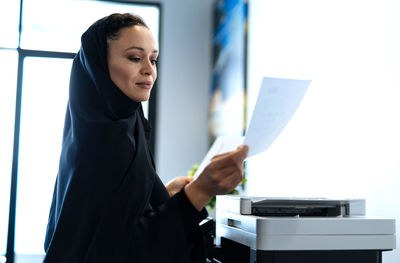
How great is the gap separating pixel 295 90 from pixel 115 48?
44 centimetres

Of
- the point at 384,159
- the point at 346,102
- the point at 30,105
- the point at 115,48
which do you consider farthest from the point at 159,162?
the point at 115,48

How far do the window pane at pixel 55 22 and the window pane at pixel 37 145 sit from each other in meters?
0.14

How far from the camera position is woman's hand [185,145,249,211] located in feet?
3.24

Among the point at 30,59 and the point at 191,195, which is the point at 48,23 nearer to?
the point at 30,59

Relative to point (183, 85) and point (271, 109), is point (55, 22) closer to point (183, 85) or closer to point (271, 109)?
point (183, 85)

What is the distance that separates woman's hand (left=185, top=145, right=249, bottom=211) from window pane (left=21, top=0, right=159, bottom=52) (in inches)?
131

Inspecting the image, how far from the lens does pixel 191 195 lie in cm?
101

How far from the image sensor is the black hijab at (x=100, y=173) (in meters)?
1.01

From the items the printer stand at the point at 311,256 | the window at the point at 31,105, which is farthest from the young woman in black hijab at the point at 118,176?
the window at the point at 31,105

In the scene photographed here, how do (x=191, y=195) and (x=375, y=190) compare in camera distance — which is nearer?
(x=191, y=195)

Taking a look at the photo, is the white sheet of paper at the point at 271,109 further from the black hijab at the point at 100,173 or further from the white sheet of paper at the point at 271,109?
the black hijab at the point at 100,173

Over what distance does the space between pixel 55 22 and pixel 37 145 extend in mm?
1062

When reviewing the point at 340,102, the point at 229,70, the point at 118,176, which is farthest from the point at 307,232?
the point at 229,70

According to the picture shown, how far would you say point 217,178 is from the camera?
984 millimetres
